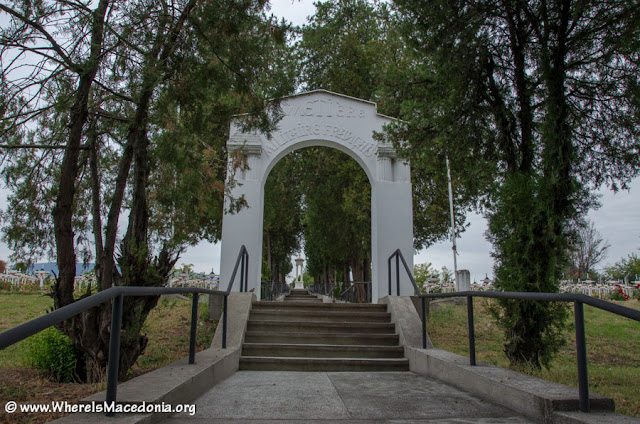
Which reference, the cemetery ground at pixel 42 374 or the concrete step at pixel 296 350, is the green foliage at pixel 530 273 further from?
the cemetery ground at pixel 42 374

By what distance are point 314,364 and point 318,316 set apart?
193 cm

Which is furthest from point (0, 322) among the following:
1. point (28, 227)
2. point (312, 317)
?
point (312, 317)

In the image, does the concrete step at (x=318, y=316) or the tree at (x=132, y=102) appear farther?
the concrete step at (x=318, y=316)

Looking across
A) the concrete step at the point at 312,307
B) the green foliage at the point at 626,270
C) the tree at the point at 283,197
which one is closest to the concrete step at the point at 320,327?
the concrete step at the point at 312,307

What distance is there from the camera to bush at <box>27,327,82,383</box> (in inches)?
216

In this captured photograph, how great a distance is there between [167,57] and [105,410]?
3.79m

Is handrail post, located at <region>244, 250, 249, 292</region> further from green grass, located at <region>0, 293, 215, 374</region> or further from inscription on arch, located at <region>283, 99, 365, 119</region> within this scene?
inscription on arch, located at <region>283, 99, 365, 119</region>

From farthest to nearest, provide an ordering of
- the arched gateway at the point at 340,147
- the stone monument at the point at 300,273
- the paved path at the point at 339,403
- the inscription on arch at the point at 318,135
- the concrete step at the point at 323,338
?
1. the stone monument at the point at 300,273
2. the inscription on arch at the point at 318,135
3. the arched gateway at the point at 340,147
4. the concrete step at the point at 323,338
5. the paved path at the point at 339,403

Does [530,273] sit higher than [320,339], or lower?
higher

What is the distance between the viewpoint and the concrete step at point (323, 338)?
7234 mm

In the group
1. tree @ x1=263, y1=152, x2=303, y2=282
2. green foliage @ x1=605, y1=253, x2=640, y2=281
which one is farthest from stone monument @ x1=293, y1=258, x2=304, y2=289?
green foliage @ x1=605, y1=253, x2=640, y2=281

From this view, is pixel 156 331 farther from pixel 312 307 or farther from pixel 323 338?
pixel 323 338

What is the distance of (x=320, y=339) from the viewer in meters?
7.29

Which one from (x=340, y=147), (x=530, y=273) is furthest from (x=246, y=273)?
(x=530, y=273)
